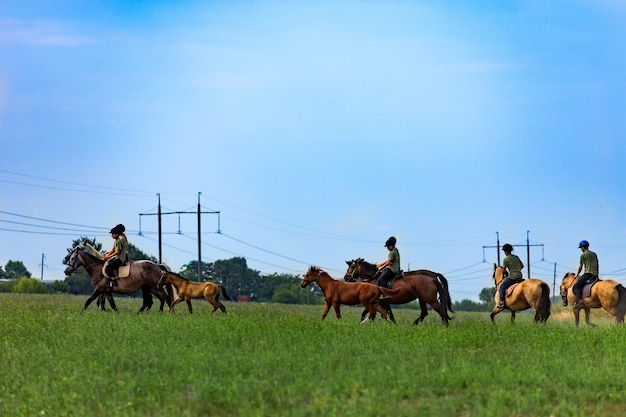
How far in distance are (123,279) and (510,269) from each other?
11.9 metres

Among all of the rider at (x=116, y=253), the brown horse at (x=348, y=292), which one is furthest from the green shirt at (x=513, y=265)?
the rider at (x=116, y=253)

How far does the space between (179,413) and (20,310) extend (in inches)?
768

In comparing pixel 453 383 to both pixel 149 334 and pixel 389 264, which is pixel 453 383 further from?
pixel 389 264

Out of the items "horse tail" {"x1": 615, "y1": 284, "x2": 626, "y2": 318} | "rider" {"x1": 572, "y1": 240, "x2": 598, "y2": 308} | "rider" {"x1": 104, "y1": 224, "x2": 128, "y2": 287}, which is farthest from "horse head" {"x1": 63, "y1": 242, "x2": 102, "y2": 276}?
"horse tail" {"x1": 615, "y1": 284, "x2": 626, "y2": 318}

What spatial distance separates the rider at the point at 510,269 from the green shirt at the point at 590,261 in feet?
6.20

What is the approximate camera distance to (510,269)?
94.7ft

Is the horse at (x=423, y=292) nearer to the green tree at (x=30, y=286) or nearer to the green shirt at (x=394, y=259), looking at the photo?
the green shirt at (x=394, y=259)

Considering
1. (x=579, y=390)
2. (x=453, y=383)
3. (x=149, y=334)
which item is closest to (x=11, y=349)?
(x=149, y=334)

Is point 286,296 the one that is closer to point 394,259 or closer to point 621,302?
point 621,302

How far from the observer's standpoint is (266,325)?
2322cm

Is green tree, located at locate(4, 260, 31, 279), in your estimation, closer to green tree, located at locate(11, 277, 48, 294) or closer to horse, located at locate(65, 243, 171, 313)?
green tree, located at locate(11, 277, 48, 294)

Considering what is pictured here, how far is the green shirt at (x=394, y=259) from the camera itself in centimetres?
2745

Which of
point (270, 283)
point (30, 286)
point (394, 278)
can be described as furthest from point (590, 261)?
point (270, 283)

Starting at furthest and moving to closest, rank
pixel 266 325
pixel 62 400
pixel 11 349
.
Answer: 1. pixel 266 325
2. pixel 11 349
3. pixel 62 400
